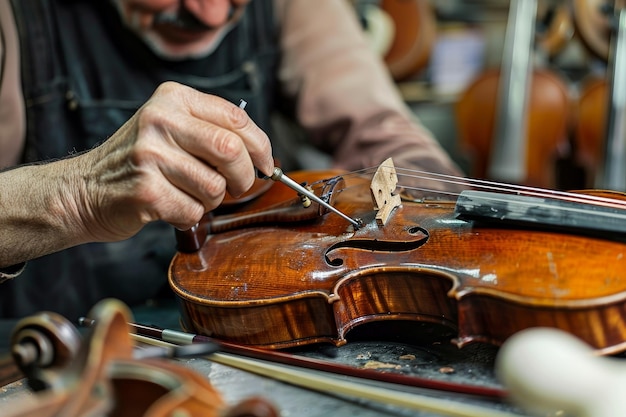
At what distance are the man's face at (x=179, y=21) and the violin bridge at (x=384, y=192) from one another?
54cm

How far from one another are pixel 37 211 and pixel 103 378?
1.47 feet

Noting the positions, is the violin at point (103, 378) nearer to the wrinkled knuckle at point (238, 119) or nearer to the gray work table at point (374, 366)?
the gray work table at point (374, 366)

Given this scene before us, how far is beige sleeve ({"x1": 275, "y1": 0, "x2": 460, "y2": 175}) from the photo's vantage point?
55.1 inches

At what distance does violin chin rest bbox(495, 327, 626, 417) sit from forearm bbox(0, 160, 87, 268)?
0.55m

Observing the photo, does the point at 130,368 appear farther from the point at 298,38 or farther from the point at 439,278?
the point at 298,38

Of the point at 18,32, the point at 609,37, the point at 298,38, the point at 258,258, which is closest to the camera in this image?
the point at 258,258

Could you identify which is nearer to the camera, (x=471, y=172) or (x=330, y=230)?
(x=330, y=230)

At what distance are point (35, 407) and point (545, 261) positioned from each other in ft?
1.44

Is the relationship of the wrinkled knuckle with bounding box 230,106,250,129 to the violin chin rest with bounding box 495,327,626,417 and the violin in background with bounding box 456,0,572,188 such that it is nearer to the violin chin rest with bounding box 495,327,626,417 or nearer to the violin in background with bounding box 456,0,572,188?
the violin chin rest with bounding box 495,327,626,417

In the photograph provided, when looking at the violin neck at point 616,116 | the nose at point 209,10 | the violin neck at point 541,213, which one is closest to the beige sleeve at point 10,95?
the nose at point 209,10

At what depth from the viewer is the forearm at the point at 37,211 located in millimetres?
756

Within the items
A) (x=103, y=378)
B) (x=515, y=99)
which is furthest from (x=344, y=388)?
(x=515, y=99)

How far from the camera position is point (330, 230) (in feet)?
2.50

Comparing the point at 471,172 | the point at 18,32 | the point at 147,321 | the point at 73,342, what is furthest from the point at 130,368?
the point at 471,172
